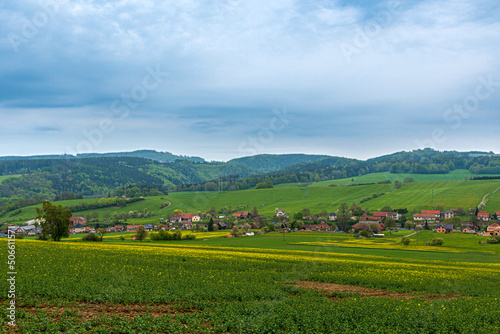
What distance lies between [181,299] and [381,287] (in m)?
16.1

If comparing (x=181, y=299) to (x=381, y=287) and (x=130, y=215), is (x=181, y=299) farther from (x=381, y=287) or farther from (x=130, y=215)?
(x=130, y=215)

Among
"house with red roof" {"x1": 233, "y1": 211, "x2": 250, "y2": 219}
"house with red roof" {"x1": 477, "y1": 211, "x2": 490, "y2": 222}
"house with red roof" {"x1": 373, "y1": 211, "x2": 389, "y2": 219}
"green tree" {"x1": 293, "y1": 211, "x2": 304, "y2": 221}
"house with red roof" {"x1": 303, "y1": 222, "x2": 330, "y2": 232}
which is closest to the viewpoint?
"house with red roof" {"x1": 477, "y1": 211, "x2": 490, "y2": 222}

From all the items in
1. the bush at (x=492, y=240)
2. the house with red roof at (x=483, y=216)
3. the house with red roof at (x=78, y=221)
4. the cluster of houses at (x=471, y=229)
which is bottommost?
the cluster of houses at (x=471, y=229)

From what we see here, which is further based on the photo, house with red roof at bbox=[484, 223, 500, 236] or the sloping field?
the sloping field

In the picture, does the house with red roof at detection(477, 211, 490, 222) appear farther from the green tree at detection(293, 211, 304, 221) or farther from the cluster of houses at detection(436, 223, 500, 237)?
the green tree at detection(293, 211, 304, 221)

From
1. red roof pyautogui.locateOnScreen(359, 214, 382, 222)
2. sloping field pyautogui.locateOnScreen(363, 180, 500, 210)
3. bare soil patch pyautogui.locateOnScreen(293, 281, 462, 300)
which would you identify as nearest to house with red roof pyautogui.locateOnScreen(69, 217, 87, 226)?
red roof pyautogui.locateOnScreen(359, 214, 382, 222)

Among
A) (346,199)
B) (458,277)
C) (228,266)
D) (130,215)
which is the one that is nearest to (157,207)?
(130,215)

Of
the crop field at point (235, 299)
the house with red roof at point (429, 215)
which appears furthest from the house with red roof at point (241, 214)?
the crop field at point (235, 299)

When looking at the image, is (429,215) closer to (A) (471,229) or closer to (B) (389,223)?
(A) (471,229)

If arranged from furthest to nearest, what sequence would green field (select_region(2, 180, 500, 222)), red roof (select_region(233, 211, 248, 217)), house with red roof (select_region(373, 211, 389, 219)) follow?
red roof (select_region(233, 211, 248, 217)) → green field (select_region(2, 180, 500, 222)) → house with red roof (select_region(373, 211, 389, 219))

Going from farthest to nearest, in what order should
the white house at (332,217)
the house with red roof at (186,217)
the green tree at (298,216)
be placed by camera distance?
the house with red roof at (186,217) < the green tree at (298,216) < the white house at (332,217)

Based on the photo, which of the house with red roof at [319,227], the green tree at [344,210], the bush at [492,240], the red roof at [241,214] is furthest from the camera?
the red roof at [241,214]

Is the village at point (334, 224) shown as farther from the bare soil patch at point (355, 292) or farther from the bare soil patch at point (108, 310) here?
the bare soil patch at point (108, 310)

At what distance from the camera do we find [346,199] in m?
155
